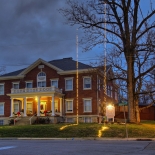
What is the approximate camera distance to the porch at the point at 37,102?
128 ft

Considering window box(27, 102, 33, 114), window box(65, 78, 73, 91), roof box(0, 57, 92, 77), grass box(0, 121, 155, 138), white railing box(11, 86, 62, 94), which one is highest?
roof box(0, 57, 92, 77)

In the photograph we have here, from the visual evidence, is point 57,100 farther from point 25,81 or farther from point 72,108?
point 25,81

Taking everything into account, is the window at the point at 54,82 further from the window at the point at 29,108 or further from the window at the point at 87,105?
the window at the point at 87,105

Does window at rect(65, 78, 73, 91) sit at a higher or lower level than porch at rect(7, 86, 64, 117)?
higher


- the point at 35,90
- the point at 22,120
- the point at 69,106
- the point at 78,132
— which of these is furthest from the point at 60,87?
the point at 78,132

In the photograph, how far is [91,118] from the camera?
39.3 metres

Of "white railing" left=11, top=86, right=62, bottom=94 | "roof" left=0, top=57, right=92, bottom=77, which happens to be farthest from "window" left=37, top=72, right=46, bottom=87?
"white railing" left=11, top=86, right=62, bottom=94

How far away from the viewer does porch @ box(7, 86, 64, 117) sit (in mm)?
38938

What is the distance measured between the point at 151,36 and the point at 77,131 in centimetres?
1142

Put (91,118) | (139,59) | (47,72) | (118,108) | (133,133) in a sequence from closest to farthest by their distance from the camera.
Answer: (133,133)
(139,59)
(91,118)
(47,72)
(118,108)

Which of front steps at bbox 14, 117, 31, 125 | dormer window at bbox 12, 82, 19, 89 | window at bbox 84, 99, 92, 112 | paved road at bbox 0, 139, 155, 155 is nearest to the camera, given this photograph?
paved road at bbox 0, 139, 155, 155

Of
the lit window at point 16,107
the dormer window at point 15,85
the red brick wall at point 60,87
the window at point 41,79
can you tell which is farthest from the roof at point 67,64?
the lit window at point 16,107

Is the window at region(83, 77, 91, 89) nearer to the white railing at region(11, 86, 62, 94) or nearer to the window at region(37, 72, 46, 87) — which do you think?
the white railing at region(11, 86, 62, 94)

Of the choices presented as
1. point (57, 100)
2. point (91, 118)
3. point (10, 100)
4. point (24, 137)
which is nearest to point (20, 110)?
point (10, 100)
